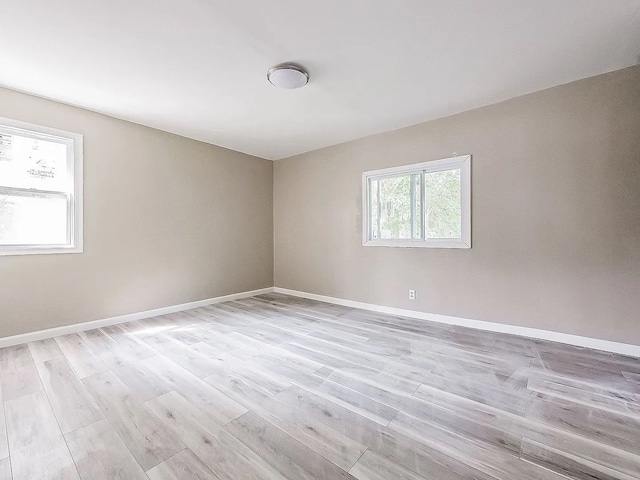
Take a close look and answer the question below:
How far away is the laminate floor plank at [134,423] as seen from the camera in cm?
142

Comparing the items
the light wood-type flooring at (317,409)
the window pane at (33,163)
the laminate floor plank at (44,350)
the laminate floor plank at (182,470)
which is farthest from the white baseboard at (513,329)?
the window pane at (33,163)

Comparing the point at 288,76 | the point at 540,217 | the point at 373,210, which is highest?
the point at 288,76

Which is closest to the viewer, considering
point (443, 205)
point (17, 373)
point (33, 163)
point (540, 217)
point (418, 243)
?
point (17, 373)

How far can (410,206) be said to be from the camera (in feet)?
12.8

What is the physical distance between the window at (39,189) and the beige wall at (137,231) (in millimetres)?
95

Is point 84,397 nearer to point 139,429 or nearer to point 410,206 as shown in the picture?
point 139,429

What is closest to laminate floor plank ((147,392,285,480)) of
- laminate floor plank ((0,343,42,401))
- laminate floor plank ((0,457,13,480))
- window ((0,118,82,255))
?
laminate floor plank ((0,457,13,480))

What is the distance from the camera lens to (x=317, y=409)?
5.84ft

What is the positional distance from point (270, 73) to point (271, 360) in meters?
2.50

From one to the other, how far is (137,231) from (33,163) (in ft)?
3.86

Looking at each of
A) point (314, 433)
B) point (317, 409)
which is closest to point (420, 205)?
point (317, 409)

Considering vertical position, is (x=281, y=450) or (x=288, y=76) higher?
(x=288, y=76)

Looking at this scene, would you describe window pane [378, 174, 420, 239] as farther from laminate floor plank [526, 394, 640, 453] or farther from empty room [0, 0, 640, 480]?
laminate floor plank [526, 394, 640, 453]

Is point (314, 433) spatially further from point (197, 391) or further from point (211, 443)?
point (197, 391)
